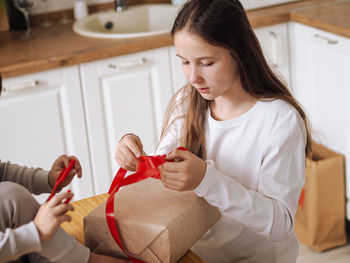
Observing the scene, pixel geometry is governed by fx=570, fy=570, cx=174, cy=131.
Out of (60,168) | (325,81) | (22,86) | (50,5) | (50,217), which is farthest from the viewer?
(50,5)

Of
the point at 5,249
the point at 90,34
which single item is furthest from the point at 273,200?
the point at 90,34

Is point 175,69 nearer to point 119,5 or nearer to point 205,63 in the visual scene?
point 119,5

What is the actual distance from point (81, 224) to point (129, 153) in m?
0.18

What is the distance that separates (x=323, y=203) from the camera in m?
2.48

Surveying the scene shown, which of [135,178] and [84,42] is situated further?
[84,42]

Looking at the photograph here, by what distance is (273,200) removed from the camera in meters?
1.19

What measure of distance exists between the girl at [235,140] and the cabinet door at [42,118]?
105 centimetres

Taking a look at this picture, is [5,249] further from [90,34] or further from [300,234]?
[300,234]

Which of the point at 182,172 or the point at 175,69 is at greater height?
the point at 182,172

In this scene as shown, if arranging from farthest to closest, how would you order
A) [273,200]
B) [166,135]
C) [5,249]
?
1. [166,135]
2. [273,200]
3. [5,249]

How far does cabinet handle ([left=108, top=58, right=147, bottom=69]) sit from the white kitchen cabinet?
752 millimetres

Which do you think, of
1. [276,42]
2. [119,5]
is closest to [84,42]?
[119,5]

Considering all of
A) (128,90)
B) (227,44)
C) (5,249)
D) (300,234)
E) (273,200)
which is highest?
(227,44)

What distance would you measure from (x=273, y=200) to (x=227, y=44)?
339mm
